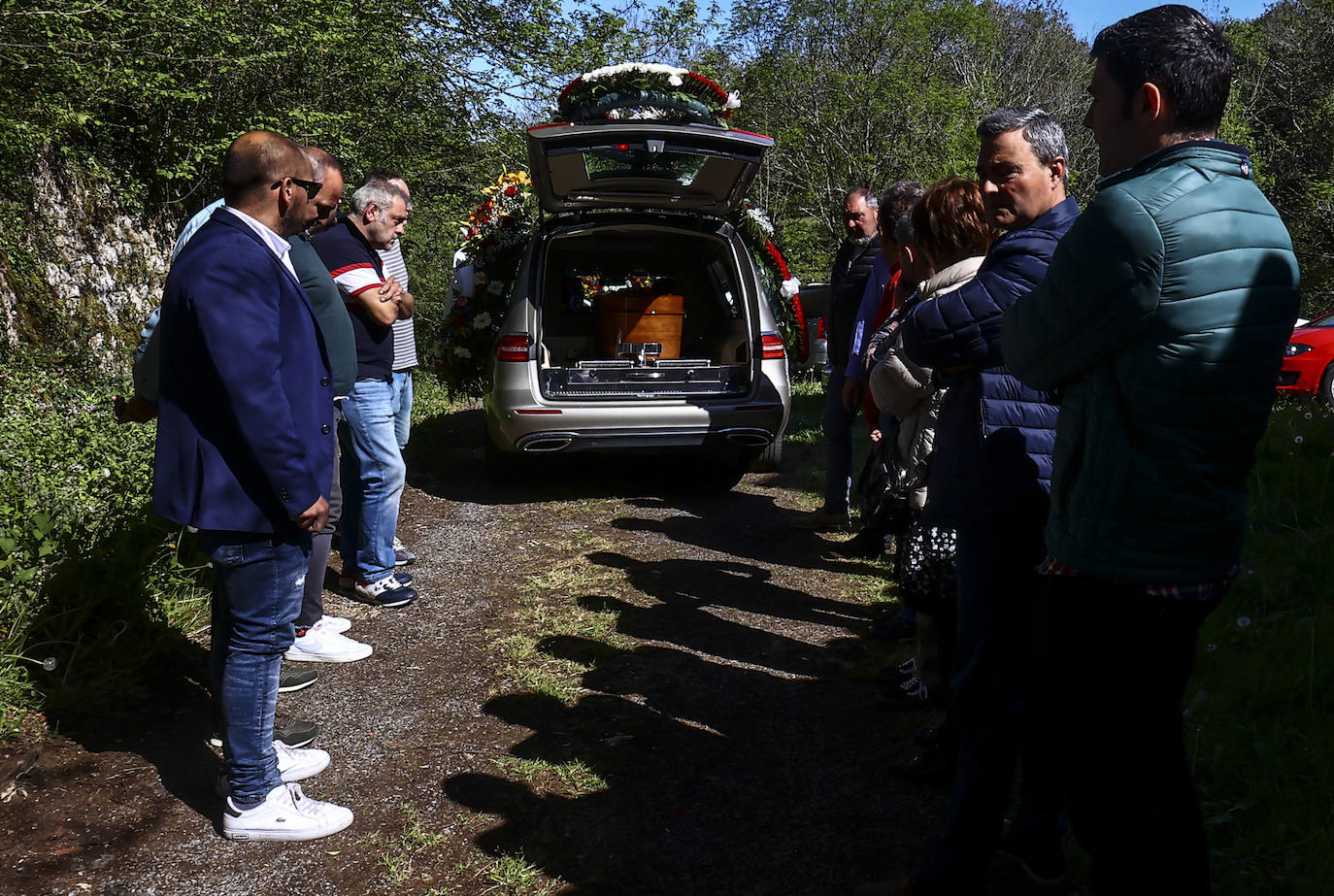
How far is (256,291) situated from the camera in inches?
108

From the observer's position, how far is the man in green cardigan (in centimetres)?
179

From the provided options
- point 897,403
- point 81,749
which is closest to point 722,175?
point 897,403

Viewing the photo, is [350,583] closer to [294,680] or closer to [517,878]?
[294,680]

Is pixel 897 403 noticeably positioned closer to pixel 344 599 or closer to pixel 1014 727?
pixel 1014 727

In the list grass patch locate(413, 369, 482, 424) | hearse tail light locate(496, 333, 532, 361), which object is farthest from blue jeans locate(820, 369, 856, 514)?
grass patch locate(413, 369, 482, 424)

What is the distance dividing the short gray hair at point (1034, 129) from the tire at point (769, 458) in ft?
15.7

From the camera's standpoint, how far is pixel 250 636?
2883 millimetres

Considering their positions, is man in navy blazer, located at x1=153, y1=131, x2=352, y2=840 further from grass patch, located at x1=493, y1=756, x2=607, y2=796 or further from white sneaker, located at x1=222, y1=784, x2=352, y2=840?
grass patch, located at x1=493, y1=756, x2=607, y2=796

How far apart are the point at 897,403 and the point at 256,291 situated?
180 centimetres

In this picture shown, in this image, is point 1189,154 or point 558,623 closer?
point 1189,154

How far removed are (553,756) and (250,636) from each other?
108cm

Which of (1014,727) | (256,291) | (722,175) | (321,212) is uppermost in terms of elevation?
(722,175)

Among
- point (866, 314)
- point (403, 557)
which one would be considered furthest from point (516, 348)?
point (866, 314)

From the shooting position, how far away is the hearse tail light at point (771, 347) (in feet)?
22.2
